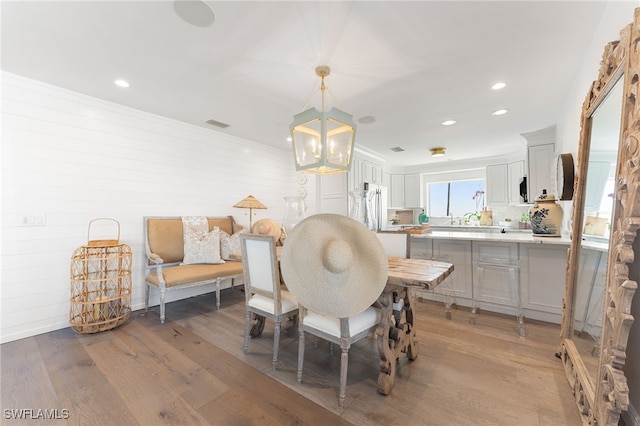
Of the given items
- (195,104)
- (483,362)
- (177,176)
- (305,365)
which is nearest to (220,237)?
(177,176)

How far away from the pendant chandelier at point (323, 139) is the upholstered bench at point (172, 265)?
6.26ft

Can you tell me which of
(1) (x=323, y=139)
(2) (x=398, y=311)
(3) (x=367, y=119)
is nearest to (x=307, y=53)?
(1) (x=323, y=139)

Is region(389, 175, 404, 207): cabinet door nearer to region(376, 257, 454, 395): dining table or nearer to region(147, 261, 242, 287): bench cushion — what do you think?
region(147, 261, 242, 287): bench cushion

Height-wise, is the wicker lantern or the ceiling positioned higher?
the ceiling

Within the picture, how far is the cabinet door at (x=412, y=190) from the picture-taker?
695cm

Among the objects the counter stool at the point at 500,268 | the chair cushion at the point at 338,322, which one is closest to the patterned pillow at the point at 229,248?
the chair cushion at the point at 338,322

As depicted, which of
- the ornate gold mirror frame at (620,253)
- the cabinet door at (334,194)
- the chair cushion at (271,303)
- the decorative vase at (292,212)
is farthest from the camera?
the cabinet door at (334,194)

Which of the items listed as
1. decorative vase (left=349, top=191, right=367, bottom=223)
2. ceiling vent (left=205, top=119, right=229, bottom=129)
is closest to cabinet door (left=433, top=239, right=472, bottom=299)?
decorative vase (left=349, top=191, right=367, bottom=223)

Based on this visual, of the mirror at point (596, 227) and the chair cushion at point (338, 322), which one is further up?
the mirror at point (596, 227)

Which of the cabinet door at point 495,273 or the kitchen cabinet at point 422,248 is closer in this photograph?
the cabinet door at point 495,273

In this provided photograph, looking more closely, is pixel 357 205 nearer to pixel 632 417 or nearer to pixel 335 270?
pixel 335 270

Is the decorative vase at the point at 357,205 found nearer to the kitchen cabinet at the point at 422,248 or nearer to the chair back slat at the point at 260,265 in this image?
the kitchen cabinet at the point at 422,248

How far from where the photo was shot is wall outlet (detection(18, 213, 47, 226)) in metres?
2.56

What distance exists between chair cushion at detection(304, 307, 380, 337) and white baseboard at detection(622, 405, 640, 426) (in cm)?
134
